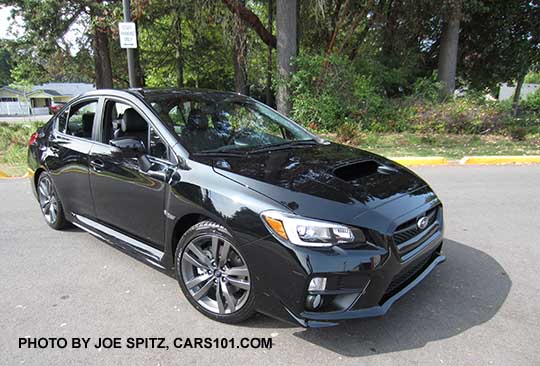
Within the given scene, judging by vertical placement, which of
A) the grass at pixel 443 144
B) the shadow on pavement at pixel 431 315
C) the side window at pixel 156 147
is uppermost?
the side window at pixel 156 147

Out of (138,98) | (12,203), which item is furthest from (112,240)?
(12,203)

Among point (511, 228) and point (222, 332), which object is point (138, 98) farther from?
point (511, 228)

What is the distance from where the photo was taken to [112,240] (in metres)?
3.44

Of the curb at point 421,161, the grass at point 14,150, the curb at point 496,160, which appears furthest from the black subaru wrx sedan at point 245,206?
the curb at point 496,160

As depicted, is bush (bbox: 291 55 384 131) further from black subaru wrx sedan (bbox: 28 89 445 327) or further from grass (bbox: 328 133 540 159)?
black subaru wrx sedan (bbox: 28 89 445 327)

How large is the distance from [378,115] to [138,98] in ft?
34.6

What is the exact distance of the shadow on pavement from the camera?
2.46 metres

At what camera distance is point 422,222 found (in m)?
2.68

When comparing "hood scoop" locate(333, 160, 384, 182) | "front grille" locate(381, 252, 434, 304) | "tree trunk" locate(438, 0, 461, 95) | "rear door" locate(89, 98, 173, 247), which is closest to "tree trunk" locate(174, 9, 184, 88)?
"tree trunk" locate(438, 0, 461, 95)

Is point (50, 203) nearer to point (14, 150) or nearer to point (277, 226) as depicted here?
point (277, 226)

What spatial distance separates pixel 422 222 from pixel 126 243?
2.46 m

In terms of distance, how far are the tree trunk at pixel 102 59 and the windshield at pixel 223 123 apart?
1482cm

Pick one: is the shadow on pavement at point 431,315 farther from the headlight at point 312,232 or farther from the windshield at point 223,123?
the windshield at point 223,123

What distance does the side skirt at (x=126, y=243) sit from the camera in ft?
10.1
